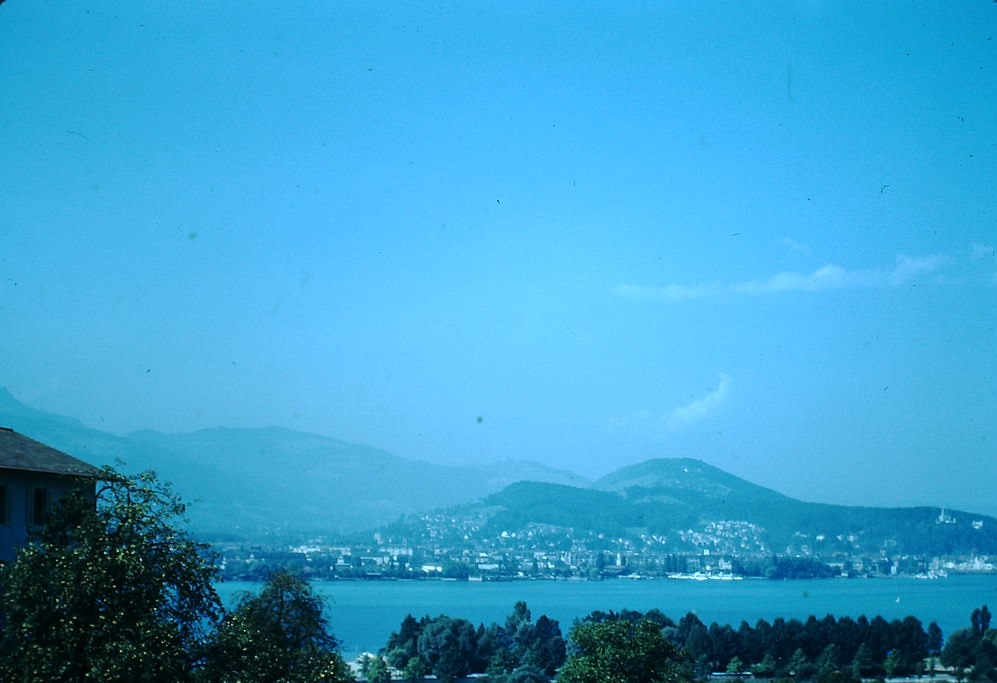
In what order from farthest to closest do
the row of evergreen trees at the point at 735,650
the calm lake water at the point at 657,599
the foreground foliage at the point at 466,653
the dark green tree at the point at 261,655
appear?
the calm lake water at the point at 657,599, the foreground foliage at the point at 466,653, the row of evergreen trees at the point at 735,650, the dark green tree at the point at 261,655

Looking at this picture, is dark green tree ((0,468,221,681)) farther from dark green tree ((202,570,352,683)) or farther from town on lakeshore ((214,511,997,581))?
town on lakeshore ((214,511,997,581))

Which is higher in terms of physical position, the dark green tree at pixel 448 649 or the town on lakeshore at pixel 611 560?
the town on lakeshore at pixel 611 560

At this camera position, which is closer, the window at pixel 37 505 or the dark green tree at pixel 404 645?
the window at pixel 37 505

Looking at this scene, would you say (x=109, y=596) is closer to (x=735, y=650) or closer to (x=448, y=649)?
(x=448, y=649)

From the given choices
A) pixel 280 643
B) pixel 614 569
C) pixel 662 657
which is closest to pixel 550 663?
pixel 662 657

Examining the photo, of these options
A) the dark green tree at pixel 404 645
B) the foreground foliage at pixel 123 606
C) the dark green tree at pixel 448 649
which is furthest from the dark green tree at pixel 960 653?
the foreground foliage at pixel 123 606

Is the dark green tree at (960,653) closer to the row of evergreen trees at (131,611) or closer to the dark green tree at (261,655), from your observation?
the row of evergreen trees at (131,611)

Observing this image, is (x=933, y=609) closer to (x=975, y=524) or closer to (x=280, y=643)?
(x=975, y=524)
